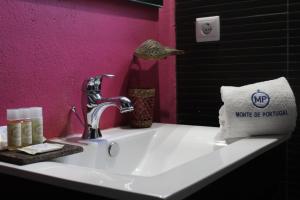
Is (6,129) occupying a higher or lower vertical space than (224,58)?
lower

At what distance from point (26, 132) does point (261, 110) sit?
61cm

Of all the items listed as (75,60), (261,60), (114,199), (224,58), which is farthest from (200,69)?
(114,199)

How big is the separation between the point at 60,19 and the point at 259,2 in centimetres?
65

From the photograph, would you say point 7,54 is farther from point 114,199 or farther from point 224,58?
point 224,58

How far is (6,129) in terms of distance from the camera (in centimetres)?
A: 86

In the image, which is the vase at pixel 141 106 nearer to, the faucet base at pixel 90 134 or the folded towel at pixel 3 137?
the faucet base at pixel 90 134

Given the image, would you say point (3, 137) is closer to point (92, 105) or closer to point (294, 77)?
point (92, 105)

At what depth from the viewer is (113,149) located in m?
1.05

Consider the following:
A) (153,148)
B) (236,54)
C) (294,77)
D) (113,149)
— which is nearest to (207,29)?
(236,54)

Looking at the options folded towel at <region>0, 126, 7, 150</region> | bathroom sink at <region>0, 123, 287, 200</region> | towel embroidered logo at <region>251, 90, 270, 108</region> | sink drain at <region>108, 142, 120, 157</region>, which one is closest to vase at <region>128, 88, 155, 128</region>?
bathroom sink at <region>0, 123, 287, 200</region>

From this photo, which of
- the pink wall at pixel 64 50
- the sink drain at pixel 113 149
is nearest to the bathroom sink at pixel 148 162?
the sink drain at pixel 113 149

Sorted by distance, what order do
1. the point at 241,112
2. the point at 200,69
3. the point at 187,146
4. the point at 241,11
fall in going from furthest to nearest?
1. the point at 200,69
2. the point at 241,11
3. the point at 187,146
4. the point at 241,112

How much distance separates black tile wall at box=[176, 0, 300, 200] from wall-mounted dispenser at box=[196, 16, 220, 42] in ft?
0.06

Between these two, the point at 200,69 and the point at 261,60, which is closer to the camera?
the point at 261,60
